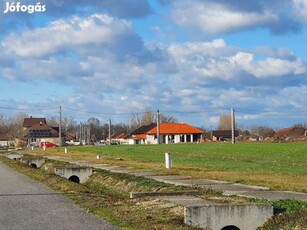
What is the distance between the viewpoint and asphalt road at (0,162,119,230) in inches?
452

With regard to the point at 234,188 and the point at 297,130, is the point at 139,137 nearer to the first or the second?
the point at 297,130

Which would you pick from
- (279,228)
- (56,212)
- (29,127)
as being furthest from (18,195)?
(29,127)

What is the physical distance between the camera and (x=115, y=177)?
2522 cm

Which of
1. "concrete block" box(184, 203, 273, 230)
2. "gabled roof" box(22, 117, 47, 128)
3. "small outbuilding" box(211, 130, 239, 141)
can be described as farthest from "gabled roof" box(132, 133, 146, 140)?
"concrete block" box(184, 203, 273, 230)

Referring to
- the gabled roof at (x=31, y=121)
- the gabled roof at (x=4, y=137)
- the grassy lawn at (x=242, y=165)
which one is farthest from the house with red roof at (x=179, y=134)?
the grassy lawn at (x=242, y=165)

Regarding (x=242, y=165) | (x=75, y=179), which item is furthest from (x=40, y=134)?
(x=75, y=179)

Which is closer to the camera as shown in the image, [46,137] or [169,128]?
[169,128]

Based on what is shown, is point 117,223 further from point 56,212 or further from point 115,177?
point 115,177

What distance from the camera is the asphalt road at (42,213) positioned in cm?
1147

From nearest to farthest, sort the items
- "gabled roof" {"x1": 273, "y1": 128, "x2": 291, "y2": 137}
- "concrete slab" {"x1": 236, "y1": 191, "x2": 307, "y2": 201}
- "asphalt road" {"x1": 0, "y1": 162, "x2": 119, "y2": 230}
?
"asphalt road" {"x1": 0, "y1": 162, "x2": 119, "y2": 230} → "concrete slab" {"x1": 236, "y1": 191, "x2": 307, "y2": 201} → "gabled roof" {"x1": 273, "y1": 128, "x2": 291, "y2": 137}

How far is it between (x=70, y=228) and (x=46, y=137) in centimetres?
15533

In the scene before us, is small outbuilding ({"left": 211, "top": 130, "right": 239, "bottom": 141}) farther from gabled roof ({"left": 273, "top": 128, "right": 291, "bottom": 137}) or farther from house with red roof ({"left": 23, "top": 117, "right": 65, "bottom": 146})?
house with red roof ({"left": 23, "top": 117, "right": 65, "bottom": 146})

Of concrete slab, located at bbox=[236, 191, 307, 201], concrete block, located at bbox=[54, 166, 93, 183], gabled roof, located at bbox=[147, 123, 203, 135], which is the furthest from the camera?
gabled roof, located at bbox=[147, 123, 203, 135]

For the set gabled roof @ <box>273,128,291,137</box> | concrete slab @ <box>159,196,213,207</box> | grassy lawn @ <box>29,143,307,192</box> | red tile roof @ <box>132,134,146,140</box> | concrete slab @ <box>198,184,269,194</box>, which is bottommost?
concrete slab @ <box>198,184,269,194</box>
